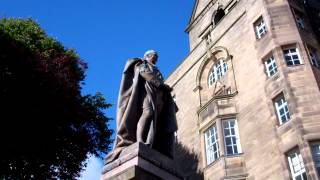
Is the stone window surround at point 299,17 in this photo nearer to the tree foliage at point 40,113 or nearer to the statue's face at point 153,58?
the tree foliage at point 40,113

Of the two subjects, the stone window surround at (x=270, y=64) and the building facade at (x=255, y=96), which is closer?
the building facade at (x=255, y=96)

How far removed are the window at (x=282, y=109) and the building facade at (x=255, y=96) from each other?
1.8 inches

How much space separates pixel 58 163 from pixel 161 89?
48.8ft

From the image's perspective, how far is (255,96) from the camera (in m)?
20.6

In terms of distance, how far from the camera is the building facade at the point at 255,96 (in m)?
17.2

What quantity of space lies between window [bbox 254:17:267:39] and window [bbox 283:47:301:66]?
198 cm

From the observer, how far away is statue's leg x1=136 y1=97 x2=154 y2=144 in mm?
7074

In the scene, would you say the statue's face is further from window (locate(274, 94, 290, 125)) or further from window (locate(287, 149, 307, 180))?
window (locate(274, 94, 290, 125))

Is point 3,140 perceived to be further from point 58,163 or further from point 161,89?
point 161,89

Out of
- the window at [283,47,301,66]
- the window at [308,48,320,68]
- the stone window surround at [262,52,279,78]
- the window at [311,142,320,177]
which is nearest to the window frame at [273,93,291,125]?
the stone window surround at [262,52,279,78]

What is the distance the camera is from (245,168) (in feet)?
63.2

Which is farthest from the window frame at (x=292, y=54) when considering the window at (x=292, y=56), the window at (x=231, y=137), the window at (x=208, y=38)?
the window at (x=208, y=38)

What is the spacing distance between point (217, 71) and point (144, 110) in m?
18.2

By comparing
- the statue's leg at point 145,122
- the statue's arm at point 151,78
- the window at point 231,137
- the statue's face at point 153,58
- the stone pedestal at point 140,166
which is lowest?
the stone pedestal at point 140,166
